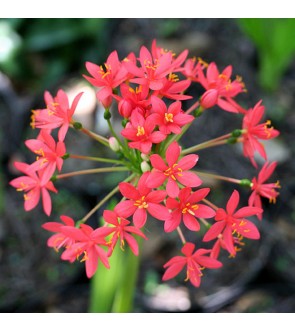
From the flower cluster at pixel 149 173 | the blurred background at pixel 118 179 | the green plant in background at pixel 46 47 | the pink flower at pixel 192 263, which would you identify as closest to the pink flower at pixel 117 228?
the flower cluster at pixel 149 173

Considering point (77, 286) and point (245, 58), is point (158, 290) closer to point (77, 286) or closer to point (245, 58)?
point (77, 286)

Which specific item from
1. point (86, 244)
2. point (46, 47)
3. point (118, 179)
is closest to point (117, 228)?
point (86, 244)

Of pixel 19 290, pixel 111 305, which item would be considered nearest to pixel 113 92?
pixel 111 305

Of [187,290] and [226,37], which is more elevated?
[226,37]

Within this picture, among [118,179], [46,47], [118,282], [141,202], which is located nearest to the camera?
[141,202]

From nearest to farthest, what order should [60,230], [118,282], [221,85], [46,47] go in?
[60,230]
[221,85]
[118,282]
[46,47]

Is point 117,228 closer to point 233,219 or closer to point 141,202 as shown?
point 141,202

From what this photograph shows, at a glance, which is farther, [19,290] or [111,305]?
[19,290]

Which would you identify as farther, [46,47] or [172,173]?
[46,47]

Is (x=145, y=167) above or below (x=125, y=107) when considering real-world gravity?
below
